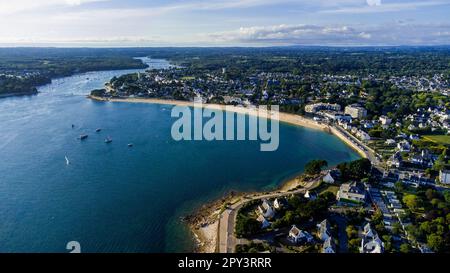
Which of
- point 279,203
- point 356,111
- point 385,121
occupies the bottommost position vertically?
point 279,203

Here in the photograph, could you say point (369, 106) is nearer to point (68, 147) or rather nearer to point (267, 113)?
point (267, 113)

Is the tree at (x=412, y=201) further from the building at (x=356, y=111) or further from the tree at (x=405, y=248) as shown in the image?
the building at (x=356, y=111)

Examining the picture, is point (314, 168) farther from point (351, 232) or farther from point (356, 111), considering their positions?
point (356, 111)

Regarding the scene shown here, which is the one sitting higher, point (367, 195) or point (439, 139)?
point (439, 139)

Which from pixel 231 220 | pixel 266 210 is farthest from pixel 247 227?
pixel 266 210

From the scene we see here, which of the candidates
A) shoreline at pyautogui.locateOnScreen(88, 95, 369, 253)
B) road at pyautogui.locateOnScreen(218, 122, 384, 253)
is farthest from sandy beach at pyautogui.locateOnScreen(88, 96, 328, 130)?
road at pyautogui.locateOnScreen(218, 122, 384, 253)

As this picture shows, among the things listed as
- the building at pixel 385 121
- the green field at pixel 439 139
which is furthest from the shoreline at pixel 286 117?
the green field at pixel 439 139
